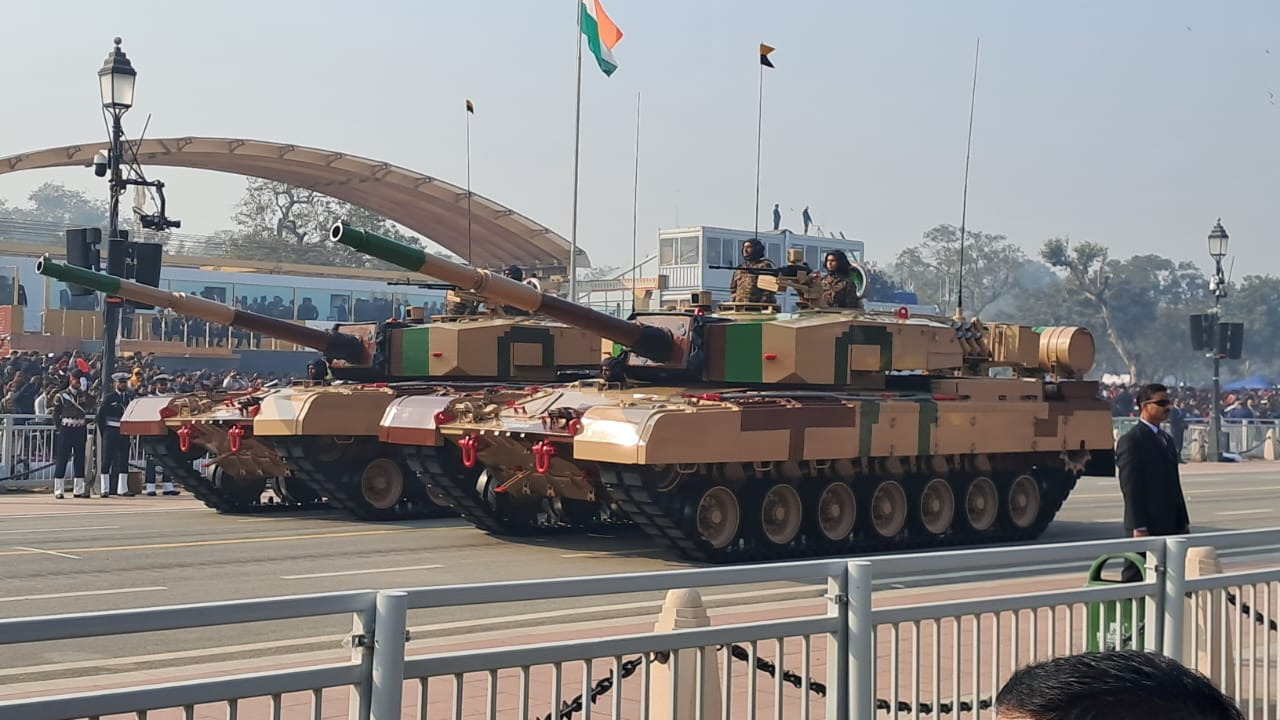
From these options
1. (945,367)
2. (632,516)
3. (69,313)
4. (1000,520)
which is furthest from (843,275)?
(69,313)

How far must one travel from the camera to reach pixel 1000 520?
18.1 metres

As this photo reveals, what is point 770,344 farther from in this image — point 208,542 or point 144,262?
point 144,262

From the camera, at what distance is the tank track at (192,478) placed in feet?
67.4

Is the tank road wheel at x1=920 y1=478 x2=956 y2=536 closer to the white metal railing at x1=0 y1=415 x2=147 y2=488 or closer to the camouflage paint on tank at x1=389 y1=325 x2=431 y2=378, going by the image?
the camouflage paint on tank at x1=389 y1=325 x2=431 y2=378

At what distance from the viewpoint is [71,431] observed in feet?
73.7

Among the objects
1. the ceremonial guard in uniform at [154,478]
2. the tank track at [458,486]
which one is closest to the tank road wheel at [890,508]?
the tank track at [458,486]

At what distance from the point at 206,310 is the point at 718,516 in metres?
7.26

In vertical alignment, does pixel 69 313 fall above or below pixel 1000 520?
above

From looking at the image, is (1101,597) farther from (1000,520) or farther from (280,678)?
(1000,520)

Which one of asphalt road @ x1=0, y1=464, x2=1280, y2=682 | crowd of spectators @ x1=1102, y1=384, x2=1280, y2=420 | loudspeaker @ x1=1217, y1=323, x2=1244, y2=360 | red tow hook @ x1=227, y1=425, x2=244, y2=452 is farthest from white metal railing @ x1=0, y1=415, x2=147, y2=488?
crowd of spectators @ x1=1102, y1=384, x2=1280, y2=420

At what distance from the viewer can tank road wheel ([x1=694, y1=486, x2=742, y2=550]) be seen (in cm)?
1513

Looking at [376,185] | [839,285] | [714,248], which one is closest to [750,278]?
[839,285]

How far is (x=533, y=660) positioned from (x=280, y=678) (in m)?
0.79

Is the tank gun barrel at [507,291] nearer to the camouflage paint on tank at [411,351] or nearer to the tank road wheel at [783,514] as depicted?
the tank road wheel at [783,514]
